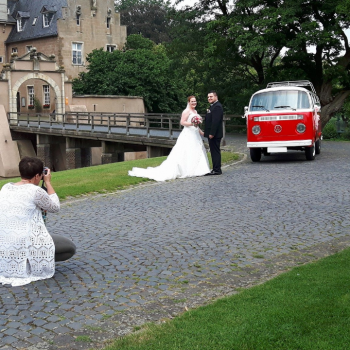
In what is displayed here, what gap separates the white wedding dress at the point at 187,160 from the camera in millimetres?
16844

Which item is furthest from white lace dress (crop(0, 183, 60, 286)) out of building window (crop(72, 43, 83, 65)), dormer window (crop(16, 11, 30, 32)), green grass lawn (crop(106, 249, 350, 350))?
dormer window (crop(16, 11, 30, 32))

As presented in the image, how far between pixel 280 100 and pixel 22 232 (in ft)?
45.3

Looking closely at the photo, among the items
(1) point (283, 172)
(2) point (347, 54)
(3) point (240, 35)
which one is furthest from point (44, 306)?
(2) point (347, 54)

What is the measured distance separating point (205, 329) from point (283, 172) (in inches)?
480

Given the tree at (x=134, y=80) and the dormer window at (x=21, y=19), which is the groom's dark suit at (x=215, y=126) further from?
the dormer window at (x=21, y=19)

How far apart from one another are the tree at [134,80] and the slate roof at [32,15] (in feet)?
23.7

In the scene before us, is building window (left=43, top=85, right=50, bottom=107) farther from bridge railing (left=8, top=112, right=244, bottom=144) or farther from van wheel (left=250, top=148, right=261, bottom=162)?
van wheel (left=250, top=148, right=261, bottom=162)

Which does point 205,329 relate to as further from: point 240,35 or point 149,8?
point 149,8

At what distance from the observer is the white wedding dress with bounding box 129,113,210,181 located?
16.8 meters

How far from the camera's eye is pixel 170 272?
691 cm

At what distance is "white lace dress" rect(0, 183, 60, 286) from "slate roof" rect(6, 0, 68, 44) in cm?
5754

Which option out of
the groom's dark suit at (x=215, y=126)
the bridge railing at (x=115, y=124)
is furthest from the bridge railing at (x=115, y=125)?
the groom's dark suit at (x=215, y=126)

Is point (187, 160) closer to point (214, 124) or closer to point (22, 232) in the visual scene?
point (214, 124)

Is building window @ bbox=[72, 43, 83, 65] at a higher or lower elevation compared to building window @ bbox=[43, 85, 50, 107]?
higher
